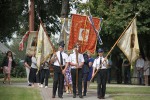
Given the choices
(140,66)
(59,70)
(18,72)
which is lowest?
(59,70)

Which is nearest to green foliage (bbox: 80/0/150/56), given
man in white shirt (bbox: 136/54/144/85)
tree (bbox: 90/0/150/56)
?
tree (bbox: 90/0/150/56)

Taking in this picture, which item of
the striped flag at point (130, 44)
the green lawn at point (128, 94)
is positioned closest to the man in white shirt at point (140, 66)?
the green lawn at point (128, 94)

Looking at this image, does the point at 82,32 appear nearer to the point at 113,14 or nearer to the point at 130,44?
the point at 130,44

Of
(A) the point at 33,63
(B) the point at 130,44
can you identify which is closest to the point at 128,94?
(B) the point at 130,44

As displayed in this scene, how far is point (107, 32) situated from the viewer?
3241cm

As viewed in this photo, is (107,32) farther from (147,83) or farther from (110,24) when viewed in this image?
(147,83)

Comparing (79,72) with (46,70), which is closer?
(79,72)

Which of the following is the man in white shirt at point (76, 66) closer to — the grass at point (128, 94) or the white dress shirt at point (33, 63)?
the grass at point (128, 94)

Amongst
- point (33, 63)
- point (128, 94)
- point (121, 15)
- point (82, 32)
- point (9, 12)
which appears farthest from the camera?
point (9, 12)

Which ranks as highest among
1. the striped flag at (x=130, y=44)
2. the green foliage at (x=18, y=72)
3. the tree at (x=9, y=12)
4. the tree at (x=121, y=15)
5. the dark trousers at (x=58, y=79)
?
the tree at (x=9, y=12)

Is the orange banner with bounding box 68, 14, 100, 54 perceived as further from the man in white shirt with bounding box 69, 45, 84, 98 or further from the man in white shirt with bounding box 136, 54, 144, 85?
the man in white shirt with bounding box 136, 54, 144, 85

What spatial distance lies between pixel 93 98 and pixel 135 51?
2.71m

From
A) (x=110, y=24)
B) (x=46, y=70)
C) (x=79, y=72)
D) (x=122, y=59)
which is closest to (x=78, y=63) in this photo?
(x=79, y=72)

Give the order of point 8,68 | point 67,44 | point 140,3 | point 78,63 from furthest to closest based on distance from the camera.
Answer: point 140,3, point 8,68, point 67,44, point 78,63
